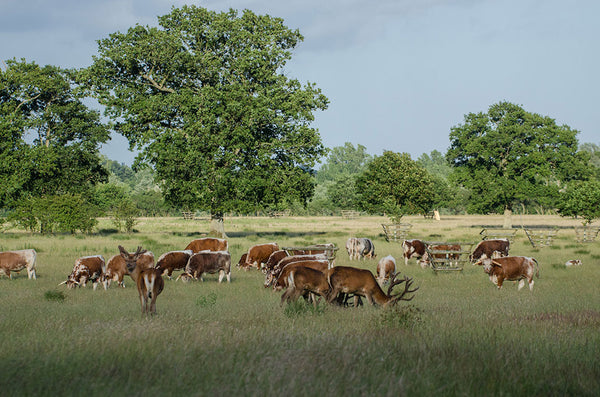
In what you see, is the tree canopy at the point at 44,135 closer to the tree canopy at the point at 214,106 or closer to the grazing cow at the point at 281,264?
the tree canopy at the point at 214,106

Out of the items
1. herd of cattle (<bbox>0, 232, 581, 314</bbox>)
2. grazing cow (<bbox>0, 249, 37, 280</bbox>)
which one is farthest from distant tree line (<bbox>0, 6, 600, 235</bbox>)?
grazing cow (<bbox>0, 249, 37, 280</bbox>)

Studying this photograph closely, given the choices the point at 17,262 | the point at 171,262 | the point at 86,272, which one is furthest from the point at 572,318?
the point at 17,262

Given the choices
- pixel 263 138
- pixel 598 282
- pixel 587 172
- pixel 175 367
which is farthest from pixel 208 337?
pixel 587 172

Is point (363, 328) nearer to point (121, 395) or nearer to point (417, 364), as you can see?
point (417, 364)

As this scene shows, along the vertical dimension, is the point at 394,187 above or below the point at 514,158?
below

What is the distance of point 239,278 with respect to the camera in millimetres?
20422

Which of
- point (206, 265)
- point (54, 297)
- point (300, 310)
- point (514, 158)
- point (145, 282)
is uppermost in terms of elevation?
point (514, 158)

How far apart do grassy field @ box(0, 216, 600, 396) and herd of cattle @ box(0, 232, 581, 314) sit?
1.92ft

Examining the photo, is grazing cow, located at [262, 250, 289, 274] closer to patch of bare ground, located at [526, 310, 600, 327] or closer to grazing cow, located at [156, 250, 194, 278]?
grazing cow, located at [156, 250, 194, 278]

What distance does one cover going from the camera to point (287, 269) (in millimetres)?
15000

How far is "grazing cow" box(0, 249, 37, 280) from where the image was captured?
18.9m

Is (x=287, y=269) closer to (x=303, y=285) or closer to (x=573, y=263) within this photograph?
(x=303, y=285)

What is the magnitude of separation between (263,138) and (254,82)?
462 cm

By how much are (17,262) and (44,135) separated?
32231 millimetres
